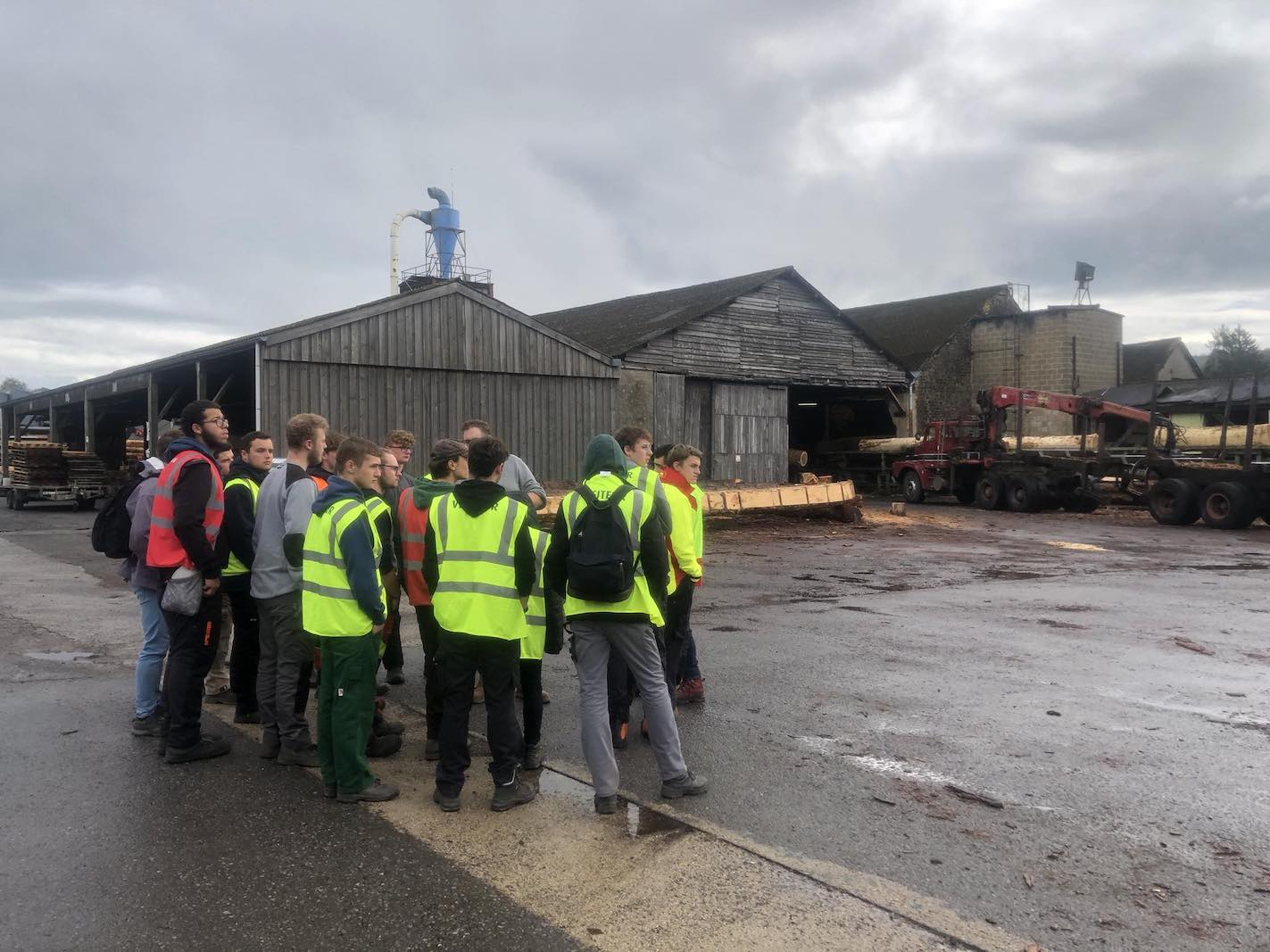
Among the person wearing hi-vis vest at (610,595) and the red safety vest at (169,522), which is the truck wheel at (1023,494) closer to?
the person wearing hi-vis vest at (610,595)

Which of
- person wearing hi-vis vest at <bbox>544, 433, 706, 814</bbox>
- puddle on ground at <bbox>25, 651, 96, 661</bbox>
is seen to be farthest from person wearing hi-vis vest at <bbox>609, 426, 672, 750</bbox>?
puddle on ground at <bbox>25, 651, 96, 661</bbox>

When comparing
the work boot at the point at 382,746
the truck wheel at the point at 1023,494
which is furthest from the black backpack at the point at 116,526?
the truck wheel at the point at 1023,494

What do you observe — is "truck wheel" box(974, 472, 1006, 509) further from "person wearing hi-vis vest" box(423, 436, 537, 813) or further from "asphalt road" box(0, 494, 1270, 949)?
"person wearing hi-vis vest" box(423, 436, 537, 813)

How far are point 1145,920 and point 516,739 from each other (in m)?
2.66

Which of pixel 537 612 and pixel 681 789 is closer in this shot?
pixel 681 789

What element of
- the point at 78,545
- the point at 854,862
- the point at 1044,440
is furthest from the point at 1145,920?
the point at 1044,440

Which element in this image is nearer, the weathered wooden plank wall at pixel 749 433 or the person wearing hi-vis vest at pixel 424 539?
the person wearing hi-vis vest at pixel 424 539

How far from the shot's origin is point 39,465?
81.0ft

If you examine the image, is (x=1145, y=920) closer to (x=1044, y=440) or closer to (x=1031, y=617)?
(x=1031, y=617)

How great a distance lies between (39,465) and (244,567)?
2298 centimetres

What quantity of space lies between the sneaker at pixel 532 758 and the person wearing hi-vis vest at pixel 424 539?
493 millimetres

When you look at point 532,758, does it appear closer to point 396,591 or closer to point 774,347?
point 396,591

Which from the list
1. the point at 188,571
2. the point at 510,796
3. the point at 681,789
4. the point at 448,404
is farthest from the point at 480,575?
the point at 448,404

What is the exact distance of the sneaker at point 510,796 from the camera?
4461 mm
